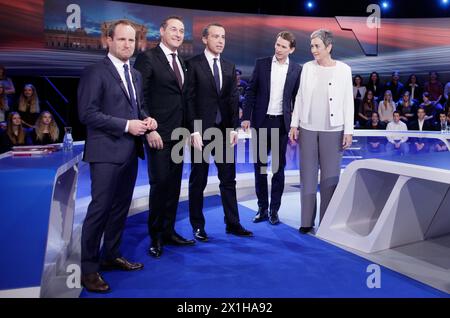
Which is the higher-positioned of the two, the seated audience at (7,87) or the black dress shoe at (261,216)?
the seated audience at (7,87)

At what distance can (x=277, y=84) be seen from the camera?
3646 mm

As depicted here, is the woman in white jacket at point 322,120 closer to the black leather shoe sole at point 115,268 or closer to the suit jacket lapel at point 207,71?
the suit jacket lapel at point 207,71

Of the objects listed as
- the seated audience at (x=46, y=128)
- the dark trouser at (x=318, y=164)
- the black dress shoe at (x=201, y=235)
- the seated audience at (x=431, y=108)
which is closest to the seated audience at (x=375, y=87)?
the seated audience at (x=431, y=108)

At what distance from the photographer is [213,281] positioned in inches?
96.2

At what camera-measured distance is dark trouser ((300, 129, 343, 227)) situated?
337 cm

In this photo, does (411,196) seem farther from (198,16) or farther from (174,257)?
(198,16)

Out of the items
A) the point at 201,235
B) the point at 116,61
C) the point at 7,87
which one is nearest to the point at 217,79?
the point at 116,61

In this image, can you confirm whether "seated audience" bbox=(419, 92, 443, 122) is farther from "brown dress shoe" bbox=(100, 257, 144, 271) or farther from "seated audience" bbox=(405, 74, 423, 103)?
"brown dress shoe" bbox=(100, 257, 144, 271)

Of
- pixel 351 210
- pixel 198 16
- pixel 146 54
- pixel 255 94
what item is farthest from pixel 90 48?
pixel 351 210

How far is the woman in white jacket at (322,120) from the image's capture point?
3307 millimetres

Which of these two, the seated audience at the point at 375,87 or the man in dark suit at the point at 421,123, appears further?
the seated audience at the point at 375,87

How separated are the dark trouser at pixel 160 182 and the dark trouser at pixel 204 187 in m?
0.21

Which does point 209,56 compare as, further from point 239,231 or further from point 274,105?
point 239,231

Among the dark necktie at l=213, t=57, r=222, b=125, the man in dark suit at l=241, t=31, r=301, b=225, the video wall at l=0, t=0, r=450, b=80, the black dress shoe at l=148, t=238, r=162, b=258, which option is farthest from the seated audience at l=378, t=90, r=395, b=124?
the black dress shoe at l=148, t=238, r=162, b=258
